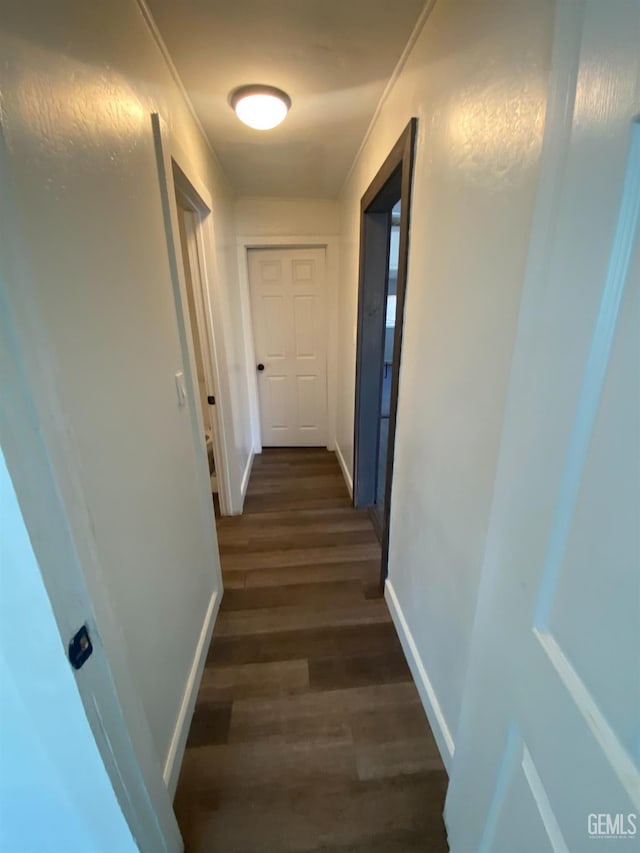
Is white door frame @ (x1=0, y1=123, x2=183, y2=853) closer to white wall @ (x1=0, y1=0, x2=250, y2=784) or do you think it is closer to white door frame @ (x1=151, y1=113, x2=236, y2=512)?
white wall @ (x1=0, y1=0, x2=250, y2=784)

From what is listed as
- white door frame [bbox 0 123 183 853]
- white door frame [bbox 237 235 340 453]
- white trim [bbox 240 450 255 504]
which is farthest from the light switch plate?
white door frame [bbox 237 235 340 453]

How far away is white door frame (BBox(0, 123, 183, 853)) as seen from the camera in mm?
467

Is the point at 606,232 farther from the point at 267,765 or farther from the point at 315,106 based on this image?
the point at 315,106

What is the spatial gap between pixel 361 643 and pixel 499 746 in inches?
39.3

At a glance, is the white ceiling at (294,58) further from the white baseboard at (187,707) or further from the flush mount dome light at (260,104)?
the white baseboard at (187,707)

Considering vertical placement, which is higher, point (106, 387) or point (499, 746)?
point (106, 387)

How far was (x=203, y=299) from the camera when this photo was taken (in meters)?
2.07

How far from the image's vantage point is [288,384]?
356cm

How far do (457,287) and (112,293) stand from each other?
919 mm

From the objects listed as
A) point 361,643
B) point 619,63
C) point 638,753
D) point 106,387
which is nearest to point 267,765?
point 361,643

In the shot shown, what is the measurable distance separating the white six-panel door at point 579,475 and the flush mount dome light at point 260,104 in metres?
1.43

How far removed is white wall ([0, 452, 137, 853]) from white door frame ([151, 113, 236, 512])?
0.98 metres

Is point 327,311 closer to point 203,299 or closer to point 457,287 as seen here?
point 203,299

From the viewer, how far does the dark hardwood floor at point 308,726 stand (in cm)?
101
